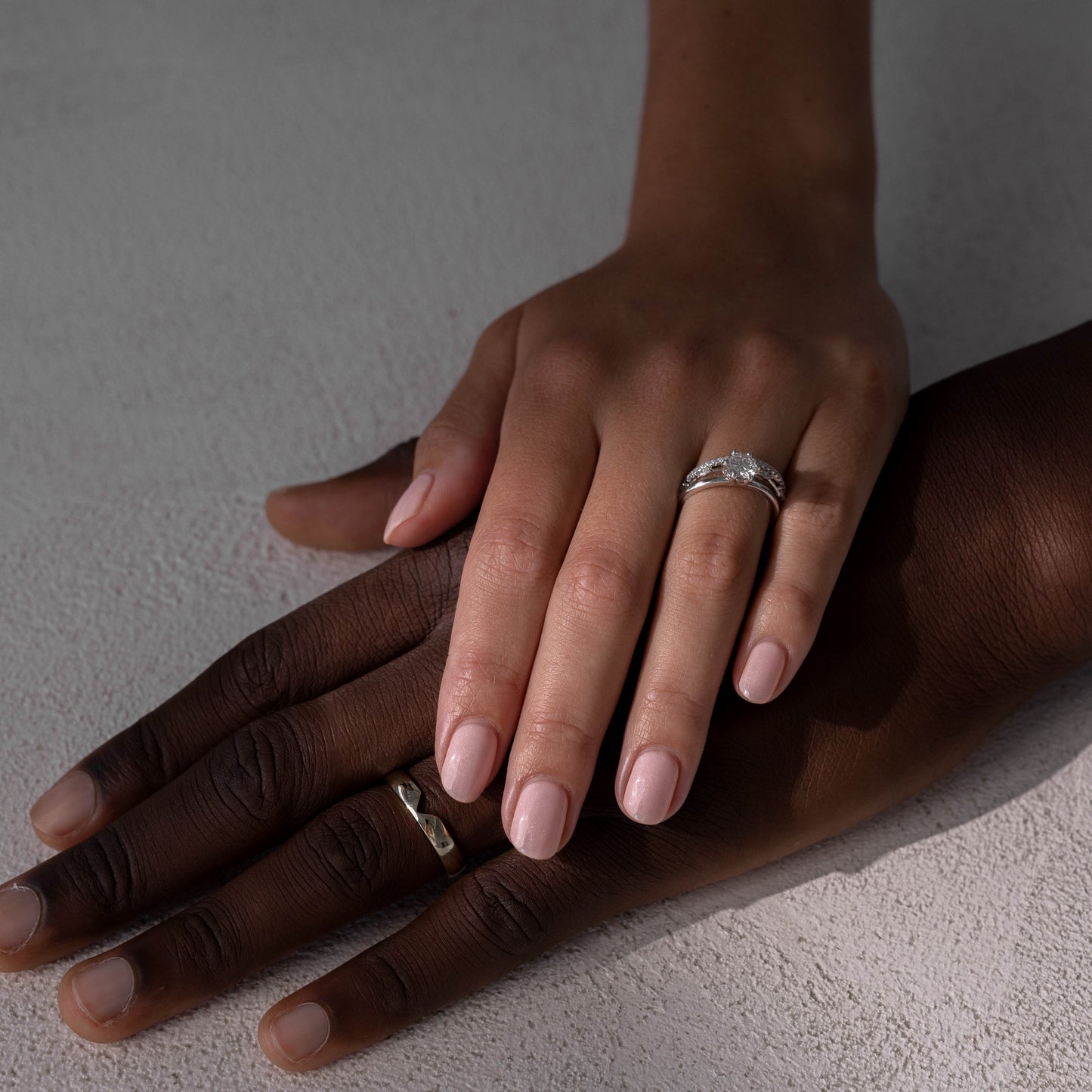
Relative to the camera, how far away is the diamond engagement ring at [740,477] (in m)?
0.95

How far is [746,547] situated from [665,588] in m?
0.07

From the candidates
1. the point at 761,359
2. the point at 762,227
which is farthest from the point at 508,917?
the point at 762,227

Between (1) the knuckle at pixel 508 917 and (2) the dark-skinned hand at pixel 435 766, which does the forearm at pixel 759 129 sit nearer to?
(2) the dark-skinned hand at pixel 435 766

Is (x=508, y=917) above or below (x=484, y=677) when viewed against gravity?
below

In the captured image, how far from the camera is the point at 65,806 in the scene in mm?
957

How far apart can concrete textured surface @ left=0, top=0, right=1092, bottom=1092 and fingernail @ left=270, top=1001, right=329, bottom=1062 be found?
3cm

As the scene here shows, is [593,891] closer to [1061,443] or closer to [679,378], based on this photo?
[679,378]

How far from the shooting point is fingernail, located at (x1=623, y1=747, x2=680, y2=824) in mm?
846

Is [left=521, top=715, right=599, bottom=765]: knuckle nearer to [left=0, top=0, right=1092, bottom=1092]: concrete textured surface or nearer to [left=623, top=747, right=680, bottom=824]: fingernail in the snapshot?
[left=623, top=747, right=680, bottom=824]: fingernail

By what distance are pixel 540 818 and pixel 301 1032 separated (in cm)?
23

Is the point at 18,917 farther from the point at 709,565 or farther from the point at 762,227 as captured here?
the point at 762,227

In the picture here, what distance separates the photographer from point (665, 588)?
3.05 ft

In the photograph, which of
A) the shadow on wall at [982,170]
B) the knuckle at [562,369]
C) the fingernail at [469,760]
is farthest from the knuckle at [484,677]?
the shadow on wall at [982,170]

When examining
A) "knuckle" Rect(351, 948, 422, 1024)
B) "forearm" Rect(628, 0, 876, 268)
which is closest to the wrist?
"forearm" Rect(628, 0, 876, 268)
